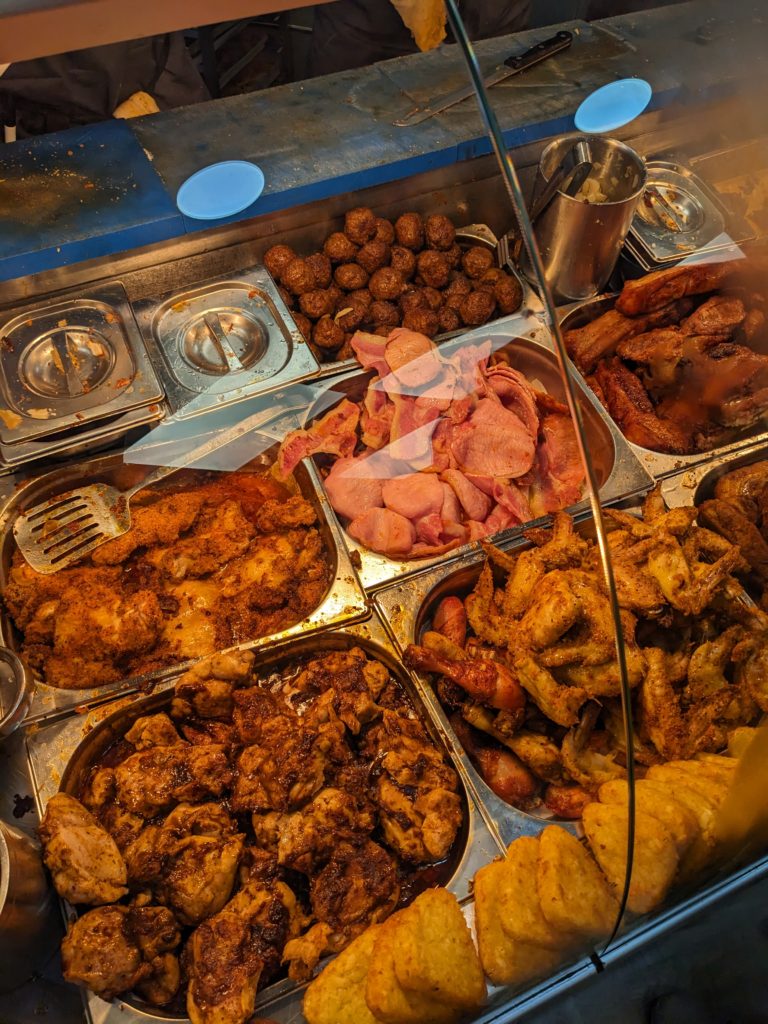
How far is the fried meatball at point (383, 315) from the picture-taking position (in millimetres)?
2908

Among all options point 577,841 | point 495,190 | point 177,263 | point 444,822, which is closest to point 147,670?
point 444,822

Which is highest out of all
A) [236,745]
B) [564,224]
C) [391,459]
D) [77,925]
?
[564,224]

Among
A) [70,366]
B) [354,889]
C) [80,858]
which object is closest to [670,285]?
[70,366]

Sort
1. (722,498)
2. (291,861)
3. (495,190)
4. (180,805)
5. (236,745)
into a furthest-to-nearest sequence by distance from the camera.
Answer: (495,190), (722,498), (236,745), (180,805), (291,861)

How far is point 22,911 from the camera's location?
64.1 inches

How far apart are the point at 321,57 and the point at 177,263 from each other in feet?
9.50

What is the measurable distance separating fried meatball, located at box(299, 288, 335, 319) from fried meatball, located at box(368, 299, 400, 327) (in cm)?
18

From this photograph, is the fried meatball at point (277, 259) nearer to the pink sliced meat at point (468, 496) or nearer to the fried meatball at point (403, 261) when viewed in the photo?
the fried meatball at point (403, 261)

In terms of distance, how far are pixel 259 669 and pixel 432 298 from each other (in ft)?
5.52

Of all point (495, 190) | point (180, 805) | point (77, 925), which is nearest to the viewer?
point (77, 925)

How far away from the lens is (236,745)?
204 centimetres

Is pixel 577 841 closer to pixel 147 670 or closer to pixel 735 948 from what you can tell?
pixel 735 948

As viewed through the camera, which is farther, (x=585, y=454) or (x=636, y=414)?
(x=636, y=414)

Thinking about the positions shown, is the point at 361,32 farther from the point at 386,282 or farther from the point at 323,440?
the point at 323,440
